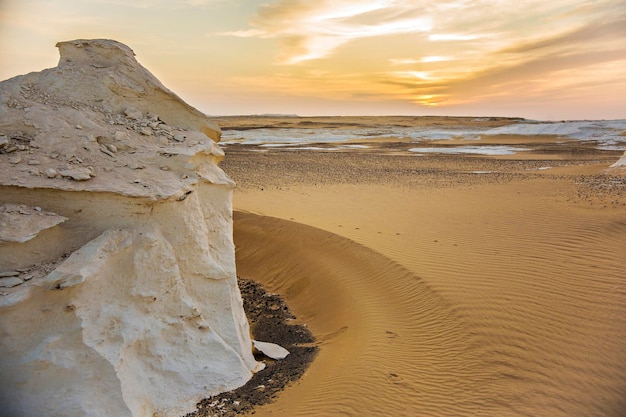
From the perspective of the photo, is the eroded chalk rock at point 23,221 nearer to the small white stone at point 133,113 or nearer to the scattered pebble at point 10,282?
the scattered pebble at point 10,282

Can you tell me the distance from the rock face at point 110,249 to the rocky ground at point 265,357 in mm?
184

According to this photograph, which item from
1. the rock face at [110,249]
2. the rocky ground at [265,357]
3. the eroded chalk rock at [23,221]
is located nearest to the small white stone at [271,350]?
the rocky ground at [265,357]

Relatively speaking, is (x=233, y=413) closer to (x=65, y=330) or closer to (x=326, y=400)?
(x=326, y=400)

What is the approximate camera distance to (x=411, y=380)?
5.97 meters

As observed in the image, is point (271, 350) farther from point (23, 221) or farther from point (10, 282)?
point (23, 221)

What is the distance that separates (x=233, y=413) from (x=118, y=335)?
153cm

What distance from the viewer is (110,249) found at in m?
5.07

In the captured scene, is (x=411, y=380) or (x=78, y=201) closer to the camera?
(x=78, y=201)

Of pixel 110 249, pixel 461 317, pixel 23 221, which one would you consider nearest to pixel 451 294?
pixel 461 317

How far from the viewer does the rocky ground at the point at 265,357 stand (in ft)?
17.6

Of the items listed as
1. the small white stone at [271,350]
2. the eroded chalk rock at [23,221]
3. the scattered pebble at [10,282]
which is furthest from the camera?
the small white stone at [271,350]

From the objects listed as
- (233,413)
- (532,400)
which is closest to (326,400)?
(233,413)

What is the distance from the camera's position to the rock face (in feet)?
14.9

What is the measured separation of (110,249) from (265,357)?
9.52ft
